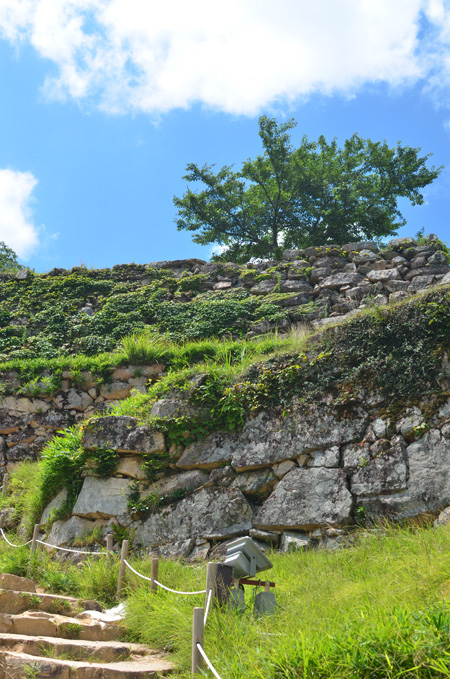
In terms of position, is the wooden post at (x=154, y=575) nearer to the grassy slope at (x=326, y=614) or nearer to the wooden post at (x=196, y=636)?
the grassy slope at (x=326, y=614)

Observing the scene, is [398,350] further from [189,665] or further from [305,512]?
[189,665]

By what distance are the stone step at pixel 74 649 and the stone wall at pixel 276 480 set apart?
2.15 meters

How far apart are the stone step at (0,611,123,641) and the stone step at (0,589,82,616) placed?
32cm

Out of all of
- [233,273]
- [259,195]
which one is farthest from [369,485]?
[259,195]

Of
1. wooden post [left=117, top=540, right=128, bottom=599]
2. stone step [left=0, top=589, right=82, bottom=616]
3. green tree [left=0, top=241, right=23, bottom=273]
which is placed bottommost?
stone step [left=0, top=589, right=82, bottom=616]

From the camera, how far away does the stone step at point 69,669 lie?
13.1 feet

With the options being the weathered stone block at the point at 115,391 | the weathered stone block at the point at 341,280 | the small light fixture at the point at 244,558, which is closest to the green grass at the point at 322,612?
the small light fixture at the point at 244,558

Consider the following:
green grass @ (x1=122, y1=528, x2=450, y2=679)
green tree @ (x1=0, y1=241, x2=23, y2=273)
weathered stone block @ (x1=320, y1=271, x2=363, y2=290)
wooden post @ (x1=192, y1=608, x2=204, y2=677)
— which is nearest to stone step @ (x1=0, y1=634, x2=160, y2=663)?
green grass @ (x1=122, y1=528, x2=450, y2=679)

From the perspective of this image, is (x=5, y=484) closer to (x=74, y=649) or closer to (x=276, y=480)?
(x=276, y=480)

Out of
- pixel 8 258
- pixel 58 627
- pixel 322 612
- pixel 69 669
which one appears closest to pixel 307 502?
pixel 322 612

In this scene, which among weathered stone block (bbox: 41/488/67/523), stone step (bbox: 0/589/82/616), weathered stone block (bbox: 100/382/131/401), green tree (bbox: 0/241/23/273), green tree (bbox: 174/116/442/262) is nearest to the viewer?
stone step (bbox: 0/589/82/616)

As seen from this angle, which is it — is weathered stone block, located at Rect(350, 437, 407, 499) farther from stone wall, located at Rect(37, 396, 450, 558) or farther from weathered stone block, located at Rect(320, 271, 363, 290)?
weathered stone block, located at Rect(320, 271, 363, 290)

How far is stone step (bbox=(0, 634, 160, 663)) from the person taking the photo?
449 centimetres

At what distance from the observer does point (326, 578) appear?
4.70 m
